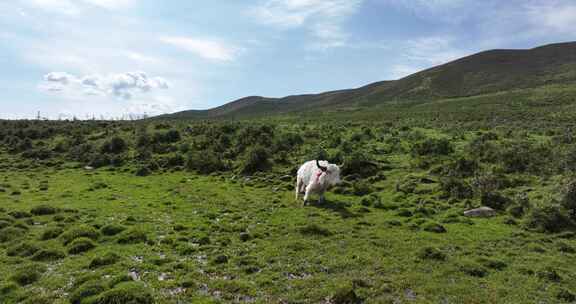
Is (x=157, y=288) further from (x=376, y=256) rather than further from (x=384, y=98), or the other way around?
(x=384, y=98)

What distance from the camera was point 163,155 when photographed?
38.6 m

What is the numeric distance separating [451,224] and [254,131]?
28.2 m

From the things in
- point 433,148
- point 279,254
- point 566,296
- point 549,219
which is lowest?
point 566,296

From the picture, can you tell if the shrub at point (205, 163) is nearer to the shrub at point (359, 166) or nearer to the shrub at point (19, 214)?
the shrub at point (359, 166)

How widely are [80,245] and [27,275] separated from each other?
2.66 metres

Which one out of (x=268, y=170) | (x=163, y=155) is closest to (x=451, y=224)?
(x=268, y=170)

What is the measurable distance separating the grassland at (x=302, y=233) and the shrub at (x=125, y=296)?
0.04 meters

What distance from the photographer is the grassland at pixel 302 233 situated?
9.71 m

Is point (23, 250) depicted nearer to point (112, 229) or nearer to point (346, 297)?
point (112, 229)

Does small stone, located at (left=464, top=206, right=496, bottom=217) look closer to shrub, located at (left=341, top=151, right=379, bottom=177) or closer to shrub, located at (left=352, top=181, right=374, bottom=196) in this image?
shrub, located at (left=352, top=181, right=374, bottom=196)

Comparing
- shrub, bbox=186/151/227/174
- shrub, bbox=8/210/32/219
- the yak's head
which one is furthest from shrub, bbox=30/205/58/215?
the yak's head

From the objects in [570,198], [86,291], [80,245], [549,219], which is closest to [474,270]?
[549,219]

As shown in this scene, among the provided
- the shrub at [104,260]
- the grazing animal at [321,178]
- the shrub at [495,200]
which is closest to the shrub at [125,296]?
the shrub at [104,260]

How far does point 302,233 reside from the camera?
14750 mm
